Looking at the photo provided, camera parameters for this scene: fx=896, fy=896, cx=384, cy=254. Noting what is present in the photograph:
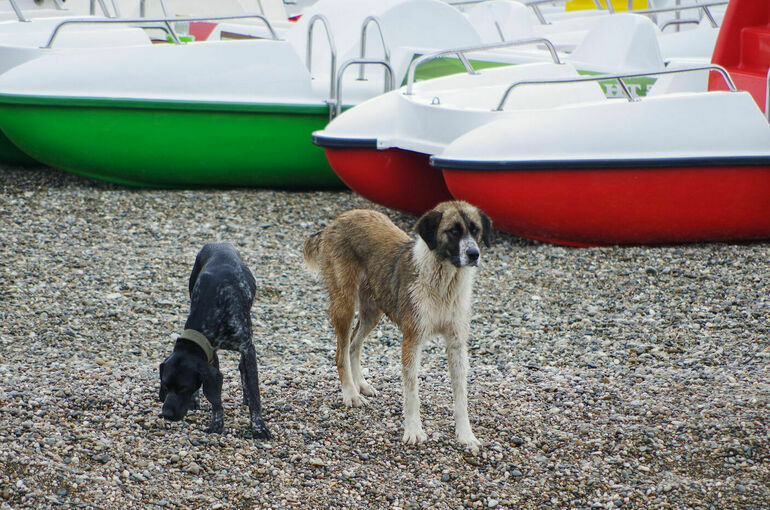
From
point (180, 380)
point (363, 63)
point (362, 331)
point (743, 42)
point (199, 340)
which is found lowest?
point (362, 331)

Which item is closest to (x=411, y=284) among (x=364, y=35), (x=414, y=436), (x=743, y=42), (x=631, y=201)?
(x=414, y=436)

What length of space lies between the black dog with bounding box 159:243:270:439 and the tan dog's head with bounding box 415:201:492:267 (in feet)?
3.03

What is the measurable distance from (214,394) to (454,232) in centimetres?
132

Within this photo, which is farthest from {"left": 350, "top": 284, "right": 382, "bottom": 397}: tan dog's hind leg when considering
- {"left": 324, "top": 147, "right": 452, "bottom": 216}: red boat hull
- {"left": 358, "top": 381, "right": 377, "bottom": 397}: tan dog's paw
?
{"left": 324, "top": 147, "right": 452, "bottom": 216}: red boat hull

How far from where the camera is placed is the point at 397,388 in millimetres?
5004

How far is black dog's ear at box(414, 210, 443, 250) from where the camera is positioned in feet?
13.6

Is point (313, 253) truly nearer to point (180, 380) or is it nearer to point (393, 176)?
point (180, 380)

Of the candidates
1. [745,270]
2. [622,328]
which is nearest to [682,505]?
[622,328]

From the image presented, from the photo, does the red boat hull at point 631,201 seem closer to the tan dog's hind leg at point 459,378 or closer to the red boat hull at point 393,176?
the red boat hull at point 393,176

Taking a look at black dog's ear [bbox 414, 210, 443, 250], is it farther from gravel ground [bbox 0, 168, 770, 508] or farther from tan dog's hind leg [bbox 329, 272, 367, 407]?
gravel ground [bbox 0, 168, 770, 508]

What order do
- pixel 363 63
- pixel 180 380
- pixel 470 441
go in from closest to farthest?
pixel 180 380
pixel 470 441
pixel 363 63

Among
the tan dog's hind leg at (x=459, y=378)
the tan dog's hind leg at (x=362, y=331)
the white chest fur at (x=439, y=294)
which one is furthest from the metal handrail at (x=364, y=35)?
the tan dog's hind leg at (x=459, y=378)

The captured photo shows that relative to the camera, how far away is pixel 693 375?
16.6 ft

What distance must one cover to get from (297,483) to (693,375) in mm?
2459
